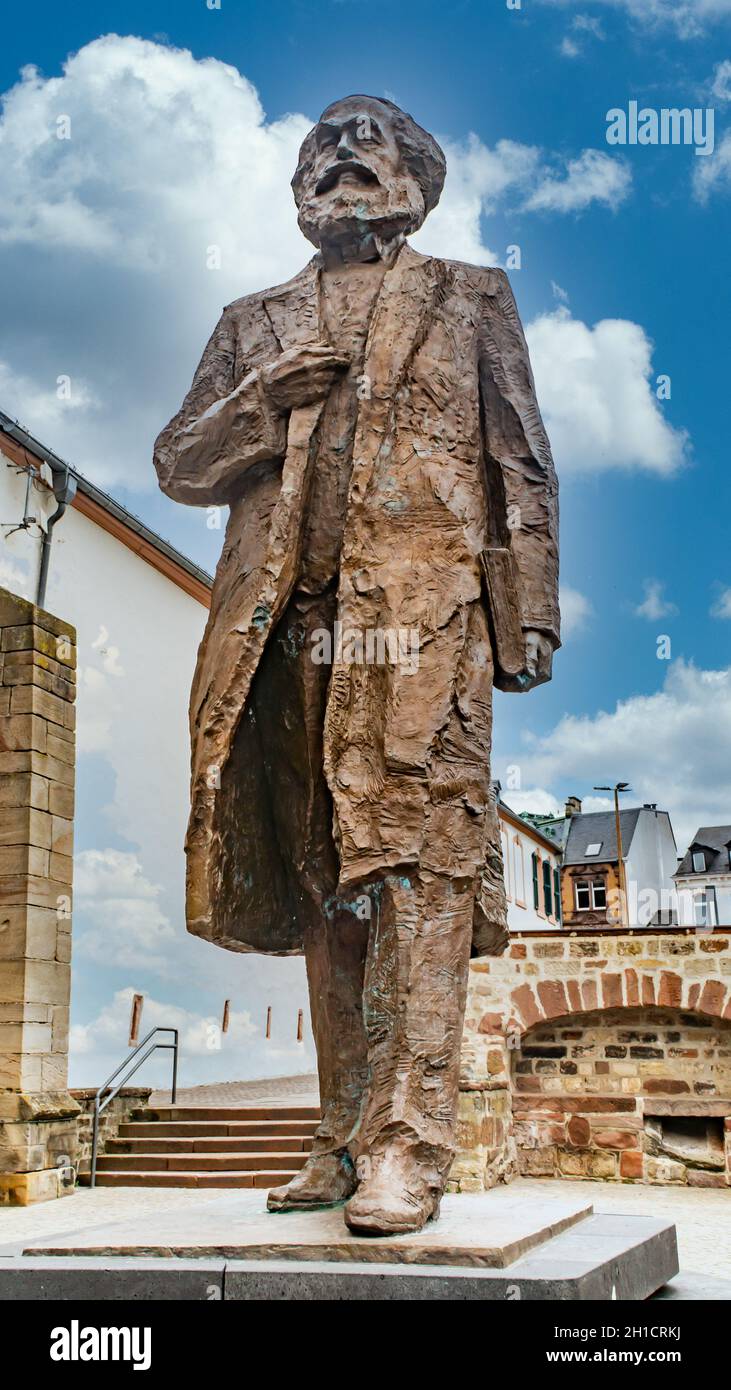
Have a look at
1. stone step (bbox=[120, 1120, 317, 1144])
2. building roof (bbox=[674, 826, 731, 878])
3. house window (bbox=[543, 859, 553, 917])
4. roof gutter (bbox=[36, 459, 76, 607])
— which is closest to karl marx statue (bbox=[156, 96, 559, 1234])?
stone step (bbox=[120, 1120, 317, 1144])

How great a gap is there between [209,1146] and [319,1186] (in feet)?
30.1

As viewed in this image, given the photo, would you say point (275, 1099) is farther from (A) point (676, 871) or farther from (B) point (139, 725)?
(A) point (676, 871)

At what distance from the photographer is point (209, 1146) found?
11.8m

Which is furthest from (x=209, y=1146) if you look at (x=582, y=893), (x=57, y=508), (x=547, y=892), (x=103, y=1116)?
(x=582, y=893)

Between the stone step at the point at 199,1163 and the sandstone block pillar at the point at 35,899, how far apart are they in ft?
4.27

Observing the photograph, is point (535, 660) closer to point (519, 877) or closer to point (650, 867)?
point (519, 877)

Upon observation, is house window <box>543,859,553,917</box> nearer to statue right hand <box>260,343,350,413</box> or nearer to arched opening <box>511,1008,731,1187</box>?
arched opening <box>511,1008,731,1187</box>

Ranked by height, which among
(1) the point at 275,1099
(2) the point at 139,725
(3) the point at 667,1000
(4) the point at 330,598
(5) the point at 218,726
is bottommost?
(1) the point at 275,1099

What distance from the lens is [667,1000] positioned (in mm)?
10992

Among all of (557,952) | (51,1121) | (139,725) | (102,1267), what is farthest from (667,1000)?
(102,1267)

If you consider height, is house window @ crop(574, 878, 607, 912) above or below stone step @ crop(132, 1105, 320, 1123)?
above

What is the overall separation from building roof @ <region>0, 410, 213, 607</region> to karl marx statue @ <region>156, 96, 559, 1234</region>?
1028 centimetres

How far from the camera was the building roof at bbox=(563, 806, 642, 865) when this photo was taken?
45.9 metres
